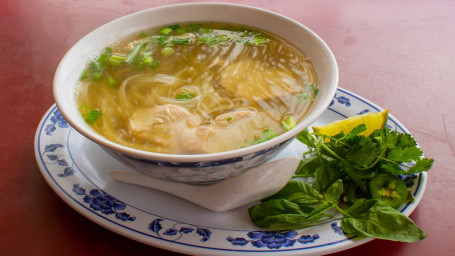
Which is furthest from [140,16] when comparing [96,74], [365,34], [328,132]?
[365,34]

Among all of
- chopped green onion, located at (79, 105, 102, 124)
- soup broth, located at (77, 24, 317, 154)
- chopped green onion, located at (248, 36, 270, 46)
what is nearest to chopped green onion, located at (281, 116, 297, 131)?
soup broth, located at (77, 24, 317, 154)

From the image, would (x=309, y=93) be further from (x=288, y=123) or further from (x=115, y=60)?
(x=115, y=60)

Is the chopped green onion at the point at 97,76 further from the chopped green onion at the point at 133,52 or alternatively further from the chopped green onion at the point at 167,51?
the chopped green onion at the point at 167,51

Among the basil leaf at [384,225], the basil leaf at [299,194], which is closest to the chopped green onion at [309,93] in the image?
Result: the basil leaf at [299,194]

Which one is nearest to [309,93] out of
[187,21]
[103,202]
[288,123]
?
[288,123]

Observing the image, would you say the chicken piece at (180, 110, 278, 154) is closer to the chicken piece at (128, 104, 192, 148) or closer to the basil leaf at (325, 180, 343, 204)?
the chicken piece at (128, 104, 192, 148)

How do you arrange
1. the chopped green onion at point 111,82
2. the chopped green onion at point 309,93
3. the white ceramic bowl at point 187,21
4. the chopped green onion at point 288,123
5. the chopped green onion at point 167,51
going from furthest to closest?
the chopped green onion at point 167,51, the chopped green onion at point 111,82, the chopped green onion at point 309,93, the chopped green onion at point 288,123, the white ceramic bowl at point 187,21
